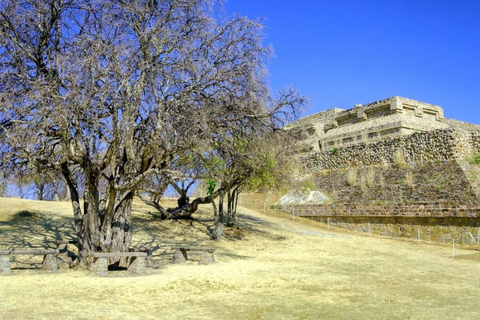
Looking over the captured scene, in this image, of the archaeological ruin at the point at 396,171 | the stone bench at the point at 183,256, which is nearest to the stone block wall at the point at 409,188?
the archaeological ruin at the point at 396,171

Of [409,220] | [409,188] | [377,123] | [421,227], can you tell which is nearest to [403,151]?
[409,188]

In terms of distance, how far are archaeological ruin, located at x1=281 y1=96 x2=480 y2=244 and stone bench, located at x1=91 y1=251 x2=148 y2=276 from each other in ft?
20.3

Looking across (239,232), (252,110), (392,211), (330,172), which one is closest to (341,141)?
(330,172)

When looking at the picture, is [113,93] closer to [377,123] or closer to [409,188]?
[409,188]

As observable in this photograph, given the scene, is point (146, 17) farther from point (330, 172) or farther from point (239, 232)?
point (330, 172)

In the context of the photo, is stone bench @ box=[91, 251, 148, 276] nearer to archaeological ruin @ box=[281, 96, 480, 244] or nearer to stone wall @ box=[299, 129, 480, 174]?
archaeological ruin @ box=[281, 96, 480, 244]

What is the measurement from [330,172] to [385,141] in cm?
366

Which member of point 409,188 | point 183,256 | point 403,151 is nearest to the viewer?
point 183,256

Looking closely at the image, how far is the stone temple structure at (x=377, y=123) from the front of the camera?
88.1 feet

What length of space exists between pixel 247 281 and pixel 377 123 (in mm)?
20510

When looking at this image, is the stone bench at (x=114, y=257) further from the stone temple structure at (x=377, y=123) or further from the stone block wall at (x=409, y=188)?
the stone temple structure at (x=377, y=123)

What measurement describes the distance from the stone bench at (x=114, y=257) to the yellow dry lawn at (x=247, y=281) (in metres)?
0.22

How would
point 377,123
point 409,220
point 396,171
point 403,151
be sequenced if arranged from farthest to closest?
1. point 377,123
2. point 403,151
3. point 396,171
4. point 409,220

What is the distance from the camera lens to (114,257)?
1015 cm
